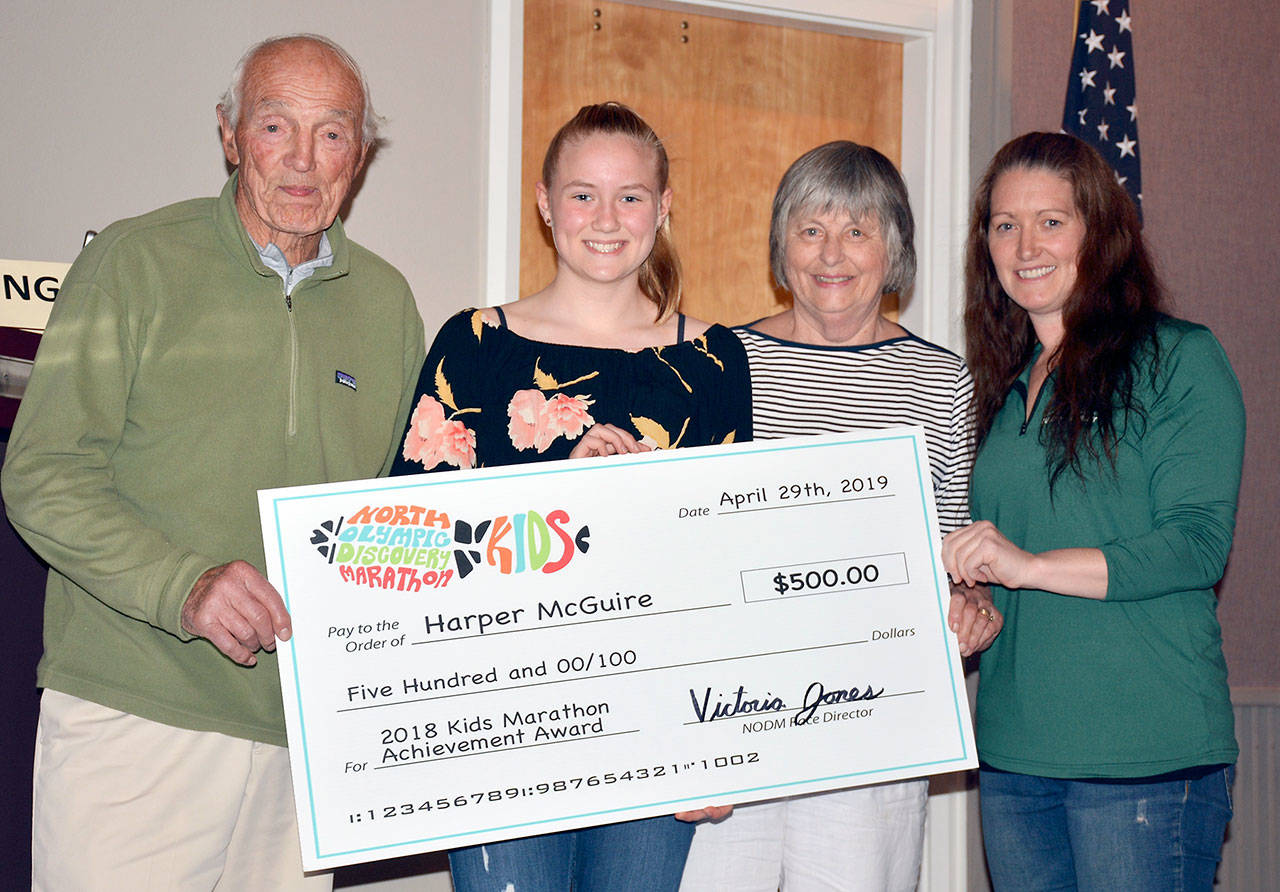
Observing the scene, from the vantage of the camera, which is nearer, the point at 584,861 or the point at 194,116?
the point at 584,861

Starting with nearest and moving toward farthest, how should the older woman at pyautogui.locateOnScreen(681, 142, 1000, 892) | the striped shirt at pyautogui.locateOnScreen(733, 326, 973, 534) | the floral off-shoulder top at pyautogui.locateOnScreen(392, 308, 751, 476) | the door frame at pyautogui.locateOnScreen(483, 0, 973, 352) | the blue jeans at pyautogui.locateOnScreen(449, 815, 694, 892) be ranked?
the blue jeans at pyautogui.locateOnScreen(449, 815, 694, 892) < the floral off-shoulder top at pyautogui.locateOnScreen(392, 308, 751, 476) < the older woman at pyautogui.locateOnScreen(681, 142, 1000, 892) < the striped shirt at pyautogui.locateOnScreen(733, 326, 973, 534) < the door frame at pyautogui.locateOnScreen(483, 0, 973, 352)

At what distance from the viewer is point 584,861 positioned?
1.83 m

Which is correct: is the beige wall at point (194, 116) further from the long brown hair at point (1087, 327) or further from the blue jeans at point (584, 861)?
the blue jeans at point (584, 861)

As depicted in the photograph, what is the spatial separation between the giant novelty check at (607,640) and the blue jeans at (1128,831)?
7.2 inches

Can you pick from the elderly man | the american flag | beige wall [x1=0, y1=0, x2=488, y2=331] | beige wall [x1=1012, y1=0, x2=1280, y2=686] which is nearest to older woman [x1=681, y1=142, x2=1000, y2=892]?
the elderly man

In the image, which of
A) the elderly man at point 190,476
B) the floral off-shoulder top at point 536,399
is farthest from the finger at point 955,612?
the elderly man at point 190,476

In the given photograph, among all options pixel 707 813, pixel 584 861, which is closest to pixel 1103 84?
pixel 707 813

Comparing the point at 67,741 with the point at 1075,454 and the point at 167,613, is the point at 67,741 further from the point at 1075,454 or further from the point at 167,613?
the point at 1075,454

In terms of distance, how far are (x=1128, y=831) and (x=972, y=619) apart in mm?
396

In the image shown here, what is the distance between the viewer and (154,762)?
1739 mm

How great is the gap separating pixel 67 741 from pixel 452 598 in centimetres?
62

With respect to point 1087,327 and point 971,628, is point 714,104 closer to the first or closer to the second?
point 1087,327

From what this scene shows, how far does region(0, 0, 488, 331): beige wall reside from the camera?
2.33 metres

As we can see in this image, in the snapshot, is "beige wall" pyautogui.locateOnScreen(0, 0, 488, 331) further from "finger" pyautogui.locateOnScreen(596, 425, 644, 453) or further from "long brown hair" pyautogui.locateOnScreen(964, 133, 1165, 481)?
"long brown hair" pyautogui.locateOnScreen(964, 133, 1165, 481)
